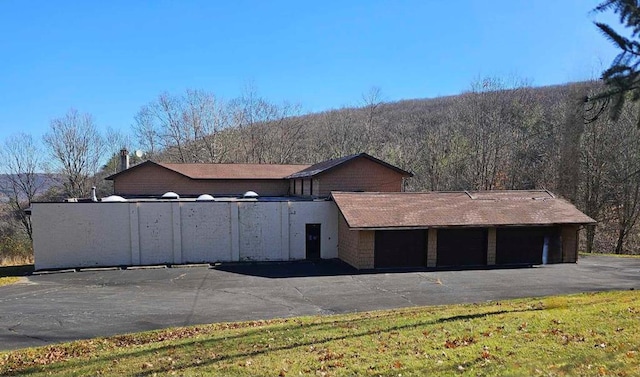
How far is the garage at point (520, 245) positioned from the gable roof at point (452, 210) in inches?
29.3

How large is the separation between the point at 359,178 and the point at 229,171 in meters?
12.7

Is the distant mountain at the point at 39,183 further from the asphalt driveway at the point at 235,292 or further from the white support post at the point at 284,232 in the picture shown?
the white support post at the point at 284,232

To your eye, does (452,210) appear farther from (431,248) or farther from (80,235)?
(80,235)

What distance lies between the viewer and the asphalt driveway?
12883 millimetres

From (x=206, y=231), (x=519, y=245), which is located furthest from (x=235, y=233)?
(x=519, y=245)

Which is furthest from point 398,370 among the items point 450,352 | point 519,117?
point 519,117

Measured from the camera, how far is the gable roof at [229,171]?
36031mm

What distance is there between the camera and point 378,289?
683 inches

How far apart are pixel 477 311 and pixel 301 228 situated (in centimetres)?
1461

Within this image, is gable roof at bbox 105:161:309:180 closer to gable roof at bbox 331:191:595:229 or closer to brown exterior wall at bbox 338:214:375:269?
gable roof at bbox 331:191:595:229

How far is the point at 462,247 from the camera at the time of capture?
78.3ft

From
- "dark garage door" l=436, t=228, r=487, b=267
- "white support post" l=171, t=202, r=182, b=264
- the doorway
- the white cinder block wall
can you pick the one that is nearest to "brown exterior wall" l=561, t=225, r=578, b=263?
"dark garage door" l=436, t=228, r=487, b=267

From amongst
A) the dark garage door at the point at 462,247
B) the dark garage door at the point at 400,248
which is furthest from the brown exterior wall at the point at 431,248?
the dark garage door at the point at 462,247

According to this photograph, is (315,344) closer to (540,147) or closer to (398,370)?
(398,370)
